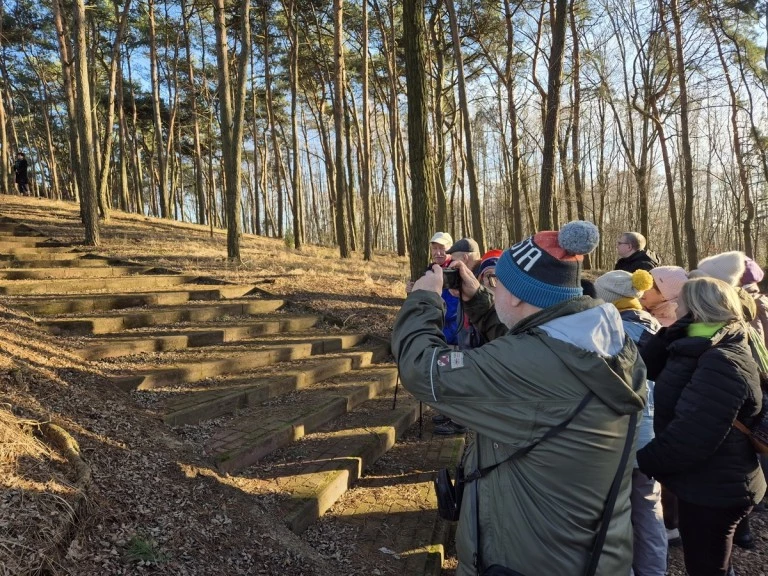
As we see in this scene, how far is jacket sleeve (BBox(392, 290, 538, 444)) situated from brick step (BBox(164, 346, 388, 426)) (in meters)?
2.90

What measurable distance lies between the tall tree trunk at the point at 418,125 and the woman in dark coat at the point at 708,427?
13.5 feet

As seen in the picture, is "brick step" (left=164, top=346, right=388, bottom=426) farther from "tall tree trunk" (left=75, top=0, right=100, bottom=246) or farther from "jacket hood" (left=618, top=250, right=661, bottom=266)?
"tall tree trunk" (left=75, top=0, right=100, bottom=246)

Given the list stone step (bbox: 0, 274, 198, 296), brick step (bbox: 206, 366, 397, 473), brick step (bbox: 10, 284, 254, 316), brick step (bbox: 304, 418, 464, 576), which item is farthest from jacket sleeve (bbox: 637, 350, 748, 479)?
stone step (bbox: 0, 274, 198, 296)

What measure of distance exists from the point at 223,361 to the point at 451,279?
3753 millimetres

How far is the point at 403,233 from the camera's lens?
19828 millimetres

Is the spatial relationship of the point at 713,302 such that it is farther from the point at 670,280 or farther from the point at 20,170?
the point at 20,170

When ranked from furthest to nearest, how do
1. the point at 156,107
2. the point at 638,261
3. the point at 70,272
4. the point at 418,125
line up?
the point at 156,107 → the point at 70,272 → the point at 418,125 → the point at 638,261

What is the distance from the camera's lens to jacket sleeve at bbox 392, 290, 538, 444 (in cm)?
140

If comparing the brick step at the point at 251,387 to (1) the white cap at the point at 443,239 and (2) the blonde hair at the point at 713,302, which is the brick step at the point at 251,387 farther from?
(2) the blonde hair at the point at 713,302

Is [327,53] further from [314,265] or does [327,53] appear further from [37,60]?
[37,60]

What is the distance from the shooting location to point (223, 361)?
525 centimetres

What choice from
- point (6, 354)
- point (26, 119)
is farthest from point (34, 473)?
point (26, 119)

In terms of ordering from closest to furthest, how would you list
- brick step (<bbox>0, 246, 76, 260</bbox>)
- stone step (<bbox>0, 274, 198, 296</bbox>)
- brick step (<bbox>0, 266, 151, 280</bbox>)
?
1. stone step (<bbox>0, 274, 198, 296</bbox>)
2. brick step (<bbox>0, 266, 151, 280</bbox>)
3. brick step (<bbox>0, 246, 76, 260</bbox>)

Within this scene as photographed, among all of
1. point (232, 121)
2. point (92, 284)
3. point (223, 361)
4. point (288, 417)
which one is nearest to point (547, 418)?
point (288, 417)
